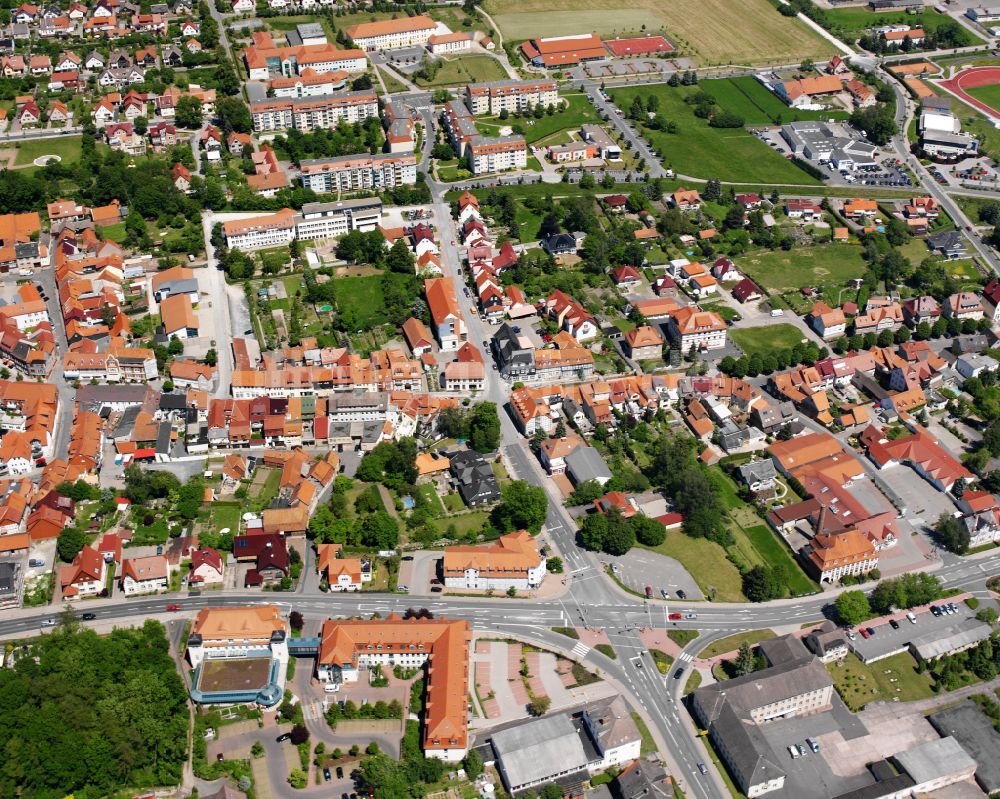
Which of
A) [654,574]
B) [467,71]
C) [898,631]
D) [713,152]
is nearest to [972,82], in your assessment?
[713,152]

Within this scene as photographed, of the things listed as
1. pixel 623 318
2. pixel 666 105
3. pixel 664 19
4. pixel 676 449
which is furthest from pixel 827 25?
pixel 676 449

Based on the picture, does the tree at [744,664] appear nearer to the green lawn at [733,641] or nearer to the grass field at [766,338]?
the green lawn at [733,641]

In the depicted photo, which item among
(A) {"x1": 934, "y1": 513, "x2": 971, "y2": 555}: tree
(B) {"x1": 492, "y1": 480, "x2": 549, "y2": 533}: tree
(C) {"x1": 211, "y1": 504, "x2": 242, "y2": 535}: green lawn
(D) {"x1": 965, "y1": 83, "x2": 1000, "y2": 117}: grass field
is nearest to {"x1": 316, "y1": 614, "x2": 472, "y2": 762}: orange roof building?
(B) {"x1": 492, "y1": 480, "x2": 549, "y2": 533}: tree

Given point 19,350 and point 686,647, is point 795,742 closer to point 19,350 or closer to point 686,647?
point 686,647

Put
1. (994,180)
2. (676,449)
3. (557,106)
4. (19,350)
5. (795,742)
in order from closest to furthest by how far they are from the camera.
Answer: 1. (795,742)
2. (676,449)
3. (19,350)
4. (994,180)
5. (557,106)

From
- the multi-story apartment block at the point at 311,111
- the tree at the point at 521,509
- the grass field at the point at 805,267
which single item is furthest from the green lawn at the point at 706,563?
the multi-story apartment block at the point at 311,111

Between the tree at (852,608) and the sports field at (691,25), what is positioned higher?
the sports field at (691,25)
